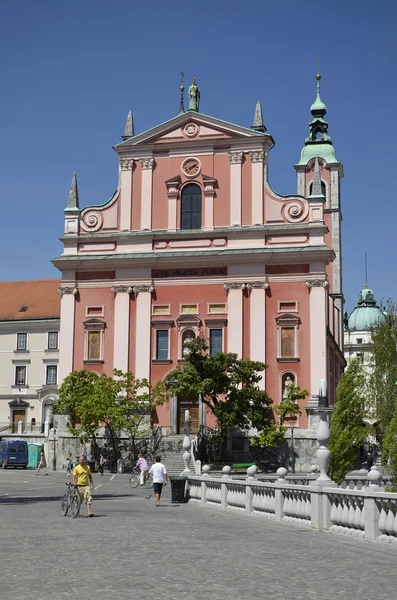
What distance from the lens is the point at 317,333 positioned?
4928 cm

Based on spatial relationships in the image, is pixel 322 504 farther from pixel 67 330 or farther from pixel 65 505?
pixel 67 330

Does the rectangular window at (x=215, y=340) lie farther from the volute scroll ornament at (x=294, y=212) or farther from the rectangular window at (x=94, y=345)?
the volute scroll ornament at (x=294, y=212)

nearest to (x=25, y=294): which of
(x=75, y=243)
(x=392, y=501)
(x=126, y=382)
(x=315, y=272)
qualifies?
(x=75, y=243)

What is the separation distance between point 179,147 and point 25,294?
94.9 feet

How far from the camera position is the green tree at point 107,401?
47.5 m

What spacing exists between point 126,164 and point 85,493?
3511 centimetres

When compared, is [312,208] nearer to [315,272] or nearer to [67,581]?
[315,272]

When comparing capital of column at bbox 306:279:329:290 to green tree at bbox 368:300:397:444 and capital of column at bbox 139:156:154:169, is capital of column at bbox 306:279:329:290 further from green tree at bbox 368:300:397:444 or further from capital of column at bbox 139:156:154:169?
capital of column at bbox 139:156:154:169

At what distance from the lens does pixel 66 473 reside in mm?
47562

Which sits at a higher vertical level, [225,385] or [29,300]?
[29,300]

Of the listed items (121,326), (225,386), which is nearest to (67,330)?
(121,326)

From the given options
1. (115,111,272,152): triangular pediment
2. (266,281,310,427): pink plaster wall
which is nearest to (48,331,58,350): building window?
(115,111,272,152): triangular pediment

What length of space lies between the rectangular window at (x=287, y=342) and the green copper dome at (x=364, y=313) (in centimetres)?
7475

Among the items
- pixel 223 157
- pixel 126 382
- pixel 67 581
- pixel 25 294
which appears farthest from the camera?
pixel 25 294
